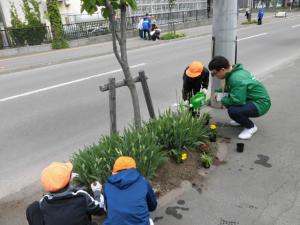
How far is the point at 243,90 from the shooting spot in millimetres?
4562

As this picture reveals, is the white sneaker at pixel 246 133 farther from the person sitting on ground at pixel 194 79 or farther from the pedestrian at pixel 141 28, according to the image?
the pedestrian at pixel 141 28

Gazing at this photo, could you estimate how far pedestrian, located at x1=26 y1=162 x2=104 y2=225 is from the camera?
252cm

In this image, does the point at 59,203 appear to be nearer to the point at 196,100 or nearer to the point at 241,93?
the point at 196,100

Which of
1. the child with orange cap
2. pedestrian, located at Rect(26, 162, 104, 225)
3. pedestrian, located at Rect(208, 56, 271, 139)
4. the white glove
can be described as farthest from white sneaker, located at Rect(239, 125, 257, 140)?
pedestrian, located at Rect(26, 162, 104, 225)

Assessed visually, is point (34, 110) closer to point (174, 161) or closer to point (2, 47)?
point (174, 161)

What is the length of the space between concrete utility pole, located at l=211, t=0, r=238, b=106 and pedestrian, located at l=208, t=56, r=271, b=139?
113 cm

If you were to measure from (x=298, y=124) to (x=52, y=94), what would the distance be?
608cm

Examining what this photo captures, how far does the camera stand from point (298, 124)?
538cm

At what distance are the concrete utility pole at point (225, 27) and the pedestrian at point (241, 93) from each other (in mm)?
1130

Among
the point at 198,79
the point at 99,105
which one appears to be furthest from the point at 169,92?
the point at 198,79

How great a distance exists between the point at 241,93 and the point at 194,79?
79 cm

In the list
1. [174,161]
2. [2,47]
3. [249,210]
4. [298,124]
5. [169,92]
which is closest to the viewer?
[249,210]

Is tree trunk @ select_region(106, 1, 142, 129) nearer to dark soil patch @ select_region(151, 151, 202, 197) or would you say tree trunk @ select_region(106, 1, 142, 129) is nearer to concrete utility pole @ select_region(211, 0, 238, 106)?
dark soil patch @ select_region(151, 151, 202, 197)

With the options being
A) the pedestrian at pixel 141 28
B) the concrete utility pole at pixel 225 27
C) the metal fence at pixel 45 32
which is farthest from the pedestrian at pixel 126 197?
the pedestrian at pixel 141 28
